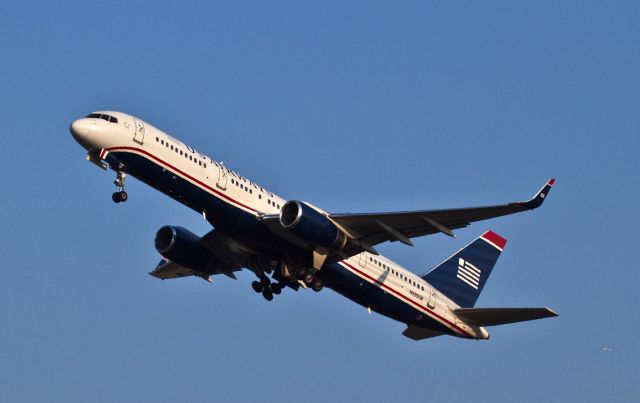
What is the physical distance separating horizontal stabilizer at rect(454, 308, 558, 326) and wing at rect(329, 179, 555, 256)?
616cm

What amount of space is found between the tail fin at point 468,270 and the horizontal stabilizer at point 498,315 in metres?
2.00

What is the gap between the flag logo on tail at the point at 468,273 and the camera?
2335 inches

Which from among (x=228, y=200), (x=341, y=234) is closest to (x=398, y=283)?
(x=341, y=234)

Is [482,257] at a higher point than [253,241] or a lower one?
higher

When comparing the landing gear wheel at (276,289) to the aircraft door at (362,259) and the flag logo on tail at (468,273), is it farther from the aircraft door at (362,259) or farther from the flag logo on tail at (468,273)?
the flag logo on tail at (468,273)

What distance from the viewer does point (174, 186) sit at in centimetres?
4791

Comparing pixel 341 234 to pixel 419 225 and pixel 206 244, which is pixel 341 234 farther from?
pixel 206 244

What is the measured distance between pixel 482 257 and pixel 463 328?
20.2 feet

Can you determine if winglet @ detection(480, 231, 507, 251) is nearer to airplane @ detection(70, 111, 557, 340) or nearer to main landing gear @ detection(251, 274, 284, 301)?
airplane @ detection(70, 111, 557, 340)

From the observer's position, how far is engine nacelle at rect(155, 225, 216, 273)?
177 feet

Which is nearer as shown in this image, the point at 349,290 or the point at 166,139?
the point at 166,139

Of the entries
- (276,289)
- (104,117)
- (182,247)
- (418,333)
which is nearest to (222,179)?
(104,117)

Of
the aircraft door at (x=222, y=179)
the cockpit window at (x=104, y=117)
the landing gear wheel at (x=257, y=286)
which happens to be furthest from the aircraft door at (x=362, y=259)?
the cockpit window at (x=104, y=117)

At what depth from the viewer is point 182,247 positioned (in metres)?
54.0
